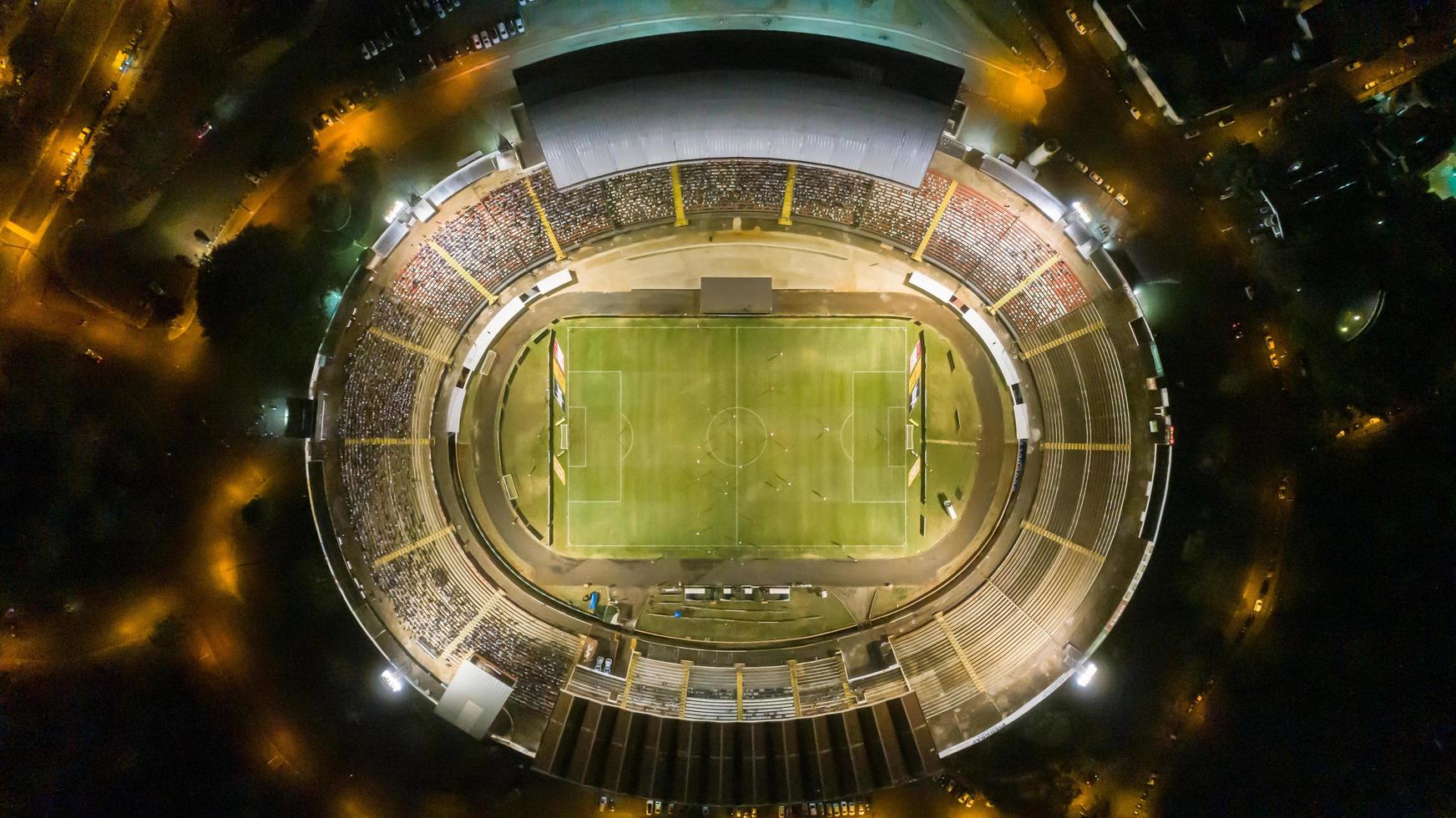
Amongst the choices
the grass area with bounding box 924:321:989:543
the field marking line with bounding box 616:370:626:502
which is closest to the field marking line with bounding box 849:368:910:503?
the grass area with bounding box 924:321:989:543

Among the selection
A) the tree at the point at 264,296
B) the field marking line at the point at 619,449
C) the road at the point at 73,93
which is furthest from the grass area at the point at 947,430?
the road at the point at 73,93

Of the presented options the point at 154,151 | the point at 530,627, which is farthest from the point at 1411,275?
the point at 154,151

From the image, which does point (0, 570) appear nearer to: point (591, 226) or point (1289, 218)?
point (591, 226)

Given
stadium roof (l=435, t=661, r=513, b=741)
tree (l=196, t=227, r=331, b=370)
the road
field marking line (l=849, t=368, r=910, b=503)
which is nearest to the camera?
stadium roof (l=435, t=661, r=513, b=741)

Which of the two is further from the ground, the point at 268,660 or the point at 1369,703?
the point at 268,660

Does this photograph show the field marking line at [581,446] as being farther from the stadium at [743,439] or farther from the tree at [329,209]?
the tree at [329,209]

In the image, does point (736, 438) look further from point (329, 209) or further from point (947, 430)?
point (329, 209)

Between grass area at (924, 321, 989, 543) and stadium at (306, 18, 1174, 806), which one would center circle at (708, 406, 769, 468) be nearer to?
stadium at (306, 18, 1174, 806)
